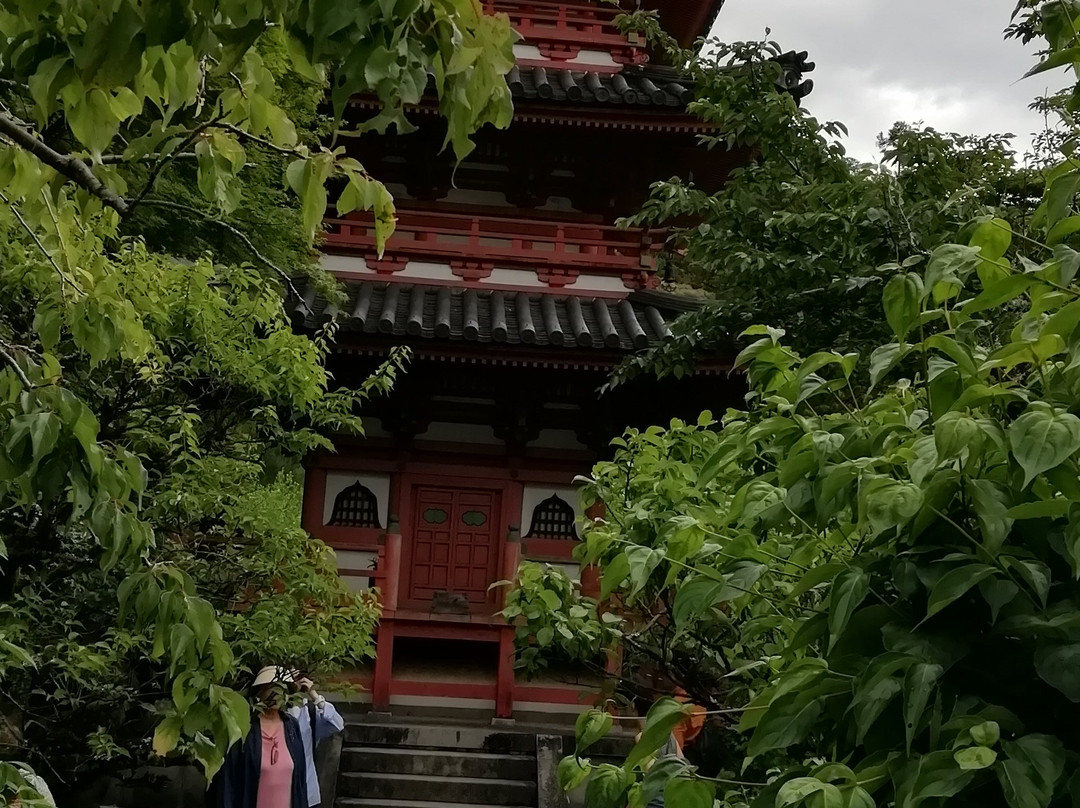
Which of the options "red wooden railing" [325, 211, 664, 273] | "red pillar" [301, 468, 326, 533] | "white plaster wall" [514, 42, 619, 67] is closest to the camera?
"red pillar" [301, 468, 326, 533]

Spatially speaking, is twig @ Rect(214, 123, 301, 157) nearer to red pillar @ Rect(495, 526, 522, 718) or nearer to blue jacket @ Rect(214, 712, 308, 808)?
blue jacket @ Rect(214, 712, 308, 808)

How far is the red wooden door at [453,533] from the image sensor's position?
10180 millimetres

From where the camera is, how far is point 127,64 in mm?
1413

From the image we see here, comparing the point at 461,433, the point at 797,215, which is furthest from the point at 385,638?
the point at 797,215

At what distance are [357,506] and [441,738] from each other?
96.4 inches

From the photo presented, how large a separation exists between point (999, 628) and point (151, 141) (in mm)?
1852

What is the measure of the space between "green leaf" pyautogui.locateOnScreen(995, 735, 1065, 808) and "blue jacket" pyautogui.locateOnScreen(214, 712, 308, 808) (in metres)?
5.72

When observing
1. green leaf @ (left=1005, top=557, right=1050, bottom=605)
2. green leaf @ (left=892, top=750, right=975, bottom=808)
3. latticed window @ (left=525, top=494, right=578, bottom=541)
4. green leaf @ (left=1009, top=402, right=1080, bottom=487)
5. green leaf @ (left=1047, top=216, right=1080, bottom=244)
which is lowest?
green leaf @ (left=892, top=750, right=975, bottom=808)

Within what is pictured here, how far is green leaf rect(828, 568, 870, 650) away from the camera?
161cm

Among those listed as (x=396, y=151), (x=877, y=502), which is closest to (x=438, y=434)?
(x=396, y=151)

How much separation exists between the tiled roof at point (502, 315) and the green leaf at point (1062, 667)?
723 centimetres

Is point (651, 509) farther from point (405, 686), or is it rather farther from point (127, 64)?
point (405, 686)

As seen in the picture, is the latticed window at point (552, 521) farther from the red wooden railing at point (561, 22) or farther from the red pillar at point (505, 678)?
the red wooden railing at point (561, 22)

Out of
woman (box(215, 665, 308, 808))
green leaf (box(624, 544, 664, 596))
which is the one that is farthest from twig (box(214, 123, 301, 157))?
woman (box(215, 665, 308, 808))
